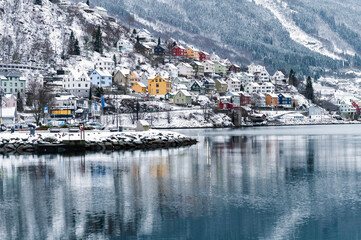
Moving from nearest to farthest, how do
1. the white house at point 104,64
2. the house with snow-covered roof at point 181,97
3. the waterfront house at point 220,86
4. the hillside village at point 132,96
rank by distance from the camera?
the hillside village at point 132,96, the house with snow-covered roof at point 181,97, the white house at point 104,64, the waterfront house at point 220,86

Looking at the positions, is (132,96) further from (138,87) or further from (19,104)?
(19,104)

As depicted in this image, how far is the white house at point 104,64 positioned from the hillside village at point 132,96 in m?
0.36

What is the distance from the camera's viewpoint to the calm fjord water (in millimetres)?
25625

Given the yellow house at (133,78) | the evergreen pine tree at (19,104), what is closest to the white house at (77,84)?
the evergreen pine tree at (19,104)

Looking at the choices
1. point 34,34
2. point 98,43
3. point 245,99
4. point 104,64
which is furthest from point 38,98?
point 245,99

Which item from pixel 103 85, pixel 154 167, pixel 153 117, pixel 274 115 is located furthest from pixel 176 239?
pixel 274 115

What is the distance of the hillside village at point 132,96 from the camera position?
4998 inches

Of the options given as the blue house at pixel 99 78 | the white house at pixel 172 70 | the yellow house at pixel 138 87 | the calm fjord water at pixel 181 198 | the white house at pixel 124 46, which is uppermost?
the white house at pixel 124 46

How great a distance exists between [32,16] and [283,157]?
161548 mm

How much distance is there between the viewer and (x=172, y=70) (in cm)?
18962

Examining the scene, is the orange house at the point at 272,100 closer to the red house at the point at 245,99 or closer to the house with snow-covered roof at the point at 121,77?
the red house at the point at 245,99

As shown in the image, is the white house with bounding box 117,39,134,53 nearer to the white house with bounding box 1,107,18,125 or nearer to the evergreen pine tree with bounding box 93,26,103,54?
the evergreen pine tree with bounding box 93,26,103,54

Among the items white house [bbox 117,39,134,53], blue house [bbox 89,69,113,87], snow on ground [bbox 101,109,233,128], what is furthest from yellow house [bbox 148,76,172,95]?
white house [bbox 117,39,134,53]

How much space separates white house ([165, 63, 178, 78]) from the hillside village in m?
0.42
